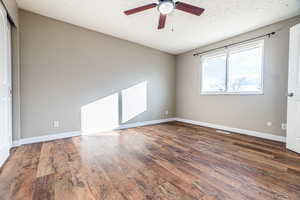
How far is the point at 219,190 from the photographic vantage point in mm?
1336

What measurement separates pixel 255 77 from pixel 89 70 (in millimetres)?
3913

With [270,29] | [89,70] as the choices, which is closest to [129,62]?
[89,70]

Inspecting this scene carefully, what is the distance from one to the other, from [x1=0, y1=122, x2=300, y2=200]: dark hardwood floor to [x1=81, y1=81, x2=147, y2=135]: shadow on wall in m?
0.75

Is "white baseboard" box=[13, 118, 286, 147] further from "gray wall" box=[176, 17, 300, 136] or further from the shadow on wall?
the shadow on wall

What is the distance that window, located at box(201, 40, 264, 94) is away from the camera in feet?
10.1

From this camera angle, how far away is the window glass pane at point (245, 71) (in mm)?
3064

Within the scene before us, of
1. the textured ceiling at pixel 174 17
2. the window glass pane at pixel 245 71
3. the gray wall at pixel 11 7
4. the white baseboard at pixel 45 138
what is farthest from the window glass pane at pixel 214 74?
the gray wall at pixel 11 7

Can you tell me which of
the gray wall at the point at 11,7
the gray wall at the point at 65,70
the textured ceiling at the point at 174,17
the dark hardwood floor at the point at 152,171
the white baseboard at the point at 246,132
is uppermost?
the textured ceiling at the point at 174,17

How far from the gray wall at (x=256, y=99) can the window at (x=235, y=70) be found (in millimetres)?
140

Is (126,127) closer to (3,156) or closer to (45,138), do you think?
(45,138)

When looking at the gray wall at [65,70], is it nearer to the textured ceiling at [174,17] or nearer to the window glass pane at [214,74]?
the textured ceiling at [174,17]

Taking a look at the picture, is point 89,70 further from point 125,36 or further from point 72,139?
point 72,139

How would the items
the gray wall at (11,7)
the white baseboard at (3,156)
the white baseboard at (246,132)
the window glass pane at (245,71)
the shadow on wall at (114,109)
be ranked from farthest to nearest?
the shadow on wall at (114,109), the window glass pane at (245,71), the white baseboard at (246,132), the gray wall at (11,7), the white baseboard at (3,156)

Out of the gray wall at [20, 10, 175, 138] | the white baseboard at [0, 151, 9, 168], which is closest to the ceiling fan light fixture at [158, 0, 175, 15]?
Result: the gray wall at [20, 10, 175, 138]
